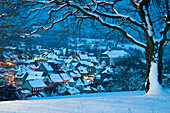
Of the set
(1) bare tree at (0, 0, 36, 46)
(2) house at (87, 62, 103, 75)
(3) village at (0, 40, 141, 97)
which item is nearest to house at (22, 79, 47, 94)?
(3) village at (0, 40, 141, 97)

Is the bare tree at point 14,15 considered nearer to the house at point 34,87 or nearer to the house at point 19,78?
the house at point 34,87

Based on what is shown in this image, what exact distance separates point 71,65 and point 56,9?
58.2 meters

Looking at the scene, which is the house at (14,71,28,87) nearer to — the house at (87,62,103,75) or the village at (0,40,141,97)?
the village at (0,40,141,97)

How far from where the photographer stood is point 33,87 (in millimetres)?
32812

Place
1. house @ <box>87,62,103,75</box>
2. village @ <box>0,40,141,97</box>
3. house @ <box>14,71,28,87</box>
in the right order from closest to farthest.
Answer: village @ <box>0,40,141,97</box>, house @ <box>14,71,28,87</box>, house @ <box>87,62,103,75</box>

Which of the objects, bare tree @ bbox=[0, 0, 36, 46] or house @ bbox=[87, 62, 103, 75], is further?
house @ bbox=[87, 62, 103, 75]

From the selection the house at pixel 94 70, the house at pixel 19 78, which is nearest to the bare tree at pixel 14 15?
the house at pixel 19 78

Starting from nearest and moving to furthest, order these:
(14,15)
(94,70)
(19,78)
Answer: (14,15) → (19,78) → (94,70)

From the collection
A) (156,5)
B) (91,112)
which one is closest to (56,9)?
(156,5)

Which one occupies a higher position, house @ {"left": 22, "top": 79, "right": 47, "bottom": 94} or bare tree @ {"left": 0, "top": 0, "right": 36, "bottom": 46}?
bare tree @ {"left": 0, "top": 0, "right": 36, "bottom": 46}

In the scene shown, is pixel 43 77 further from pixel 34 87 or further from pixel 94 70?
pixel 94 70

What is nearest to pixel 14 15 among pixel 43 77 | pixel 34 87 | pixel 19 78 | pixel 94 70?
pixel 34 87

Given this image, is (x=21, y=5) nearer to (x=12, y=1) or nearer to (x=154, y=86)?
(x=12, y=1)

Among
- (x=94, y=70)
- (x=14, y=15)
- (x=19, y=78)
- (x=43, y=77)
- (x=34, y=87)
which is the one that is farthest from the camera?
(x=94, y=70)
